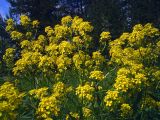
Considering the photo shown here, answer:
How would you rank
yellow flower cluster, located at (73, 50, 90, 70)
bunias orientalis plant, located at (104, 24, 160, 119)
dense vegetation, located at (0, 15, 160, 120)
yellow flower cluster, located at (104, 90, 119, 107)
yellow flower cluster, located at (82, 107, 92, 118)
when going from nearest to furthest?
yellow flower cluster, located at (104, 90, 119, 107), dense vegetation, located at (0, 15, 160, 120), bunias orientalis plant, located at (104, 24, 160, 119), yellow flower cluster, located at (82, 107, 92, 118), yellow flower cluster, located at (73, 50, 90, 70)

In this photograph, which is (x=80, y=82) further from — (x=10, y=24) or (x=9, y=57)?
(x=10, y=24)

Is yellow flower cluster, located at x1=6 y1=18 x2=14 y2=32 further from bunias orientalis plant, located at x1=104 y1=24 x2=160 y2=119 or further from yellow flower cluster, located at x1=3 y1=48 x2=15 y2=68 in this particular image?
bunias orientalis plant, located at x1=104 y1=24 x2=160 y2=119

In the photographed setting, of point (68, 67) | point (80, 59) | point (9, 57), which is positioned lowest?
point (68, 67)

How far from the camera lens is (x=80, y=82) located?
835cm

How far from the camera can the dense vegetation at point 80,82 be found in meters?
6.64

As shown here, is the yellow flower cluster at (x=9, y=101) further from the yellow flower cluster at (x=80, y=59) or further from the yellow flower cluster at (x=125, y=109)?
the yellow flower cluster at (x=80, y=59)

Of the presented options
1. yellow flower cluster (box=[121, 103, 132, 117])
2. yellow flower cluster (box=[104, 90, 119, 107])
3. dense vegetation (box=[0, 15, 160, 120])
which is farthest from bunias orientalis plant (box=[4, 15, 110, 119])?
yellow flower cluster (box=[121, 103, 132, 117])

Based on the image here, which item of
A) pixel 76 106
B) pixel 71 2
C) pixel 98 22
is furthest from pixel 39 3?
pixel 76 106

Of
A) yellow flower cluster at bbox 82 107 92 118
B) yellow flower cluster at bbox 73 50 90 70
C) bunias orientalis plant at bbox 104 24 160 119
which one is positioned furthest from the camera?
yellow flower cluster at bbox 73 50 90 70

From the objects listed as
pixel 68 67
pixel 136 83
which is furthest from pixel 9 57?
pixel 136 83

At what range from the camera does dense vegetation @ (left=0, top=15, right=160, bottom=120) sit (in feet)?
21.8

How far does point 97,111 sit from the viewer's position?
7.11 metres

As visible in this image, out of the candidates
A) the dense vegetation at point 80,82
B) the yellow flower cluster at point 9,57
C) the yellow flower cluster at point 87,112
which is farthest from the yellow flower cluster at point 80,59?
the yellow flower cluster at point 9,57

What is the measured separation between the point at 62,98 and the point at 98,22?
2296 cm
